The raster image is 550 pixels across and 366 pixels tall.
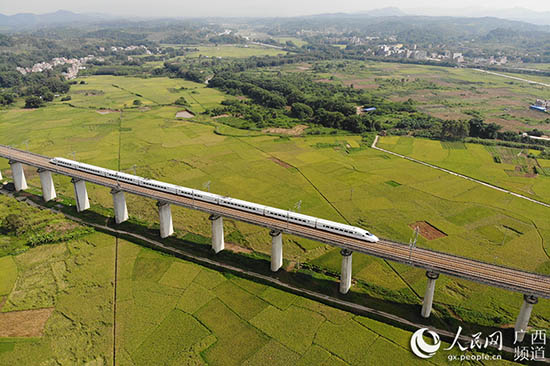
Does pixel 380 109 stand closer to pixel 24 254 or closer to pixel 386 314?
pixel 386 314

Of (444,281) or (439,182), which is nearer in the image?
(444,281)

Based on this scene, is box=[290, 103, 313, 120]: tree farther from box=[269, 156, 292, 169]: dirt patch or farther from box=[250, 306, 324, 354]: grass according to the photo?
box=[250, 306, 324, 354]: grass

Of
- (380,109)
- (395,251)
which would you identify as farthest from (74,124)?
(395,251)

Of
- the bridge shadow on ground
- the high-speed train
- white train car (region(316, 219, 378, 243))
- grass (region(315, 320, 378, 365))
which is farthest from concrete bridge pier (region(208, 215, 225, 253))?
grass (region(315, 320, 378, 365))

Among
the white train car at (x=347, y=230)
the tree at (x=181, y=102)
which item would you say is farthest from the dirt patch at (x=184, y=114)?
the white train car at (x=347, y=230)

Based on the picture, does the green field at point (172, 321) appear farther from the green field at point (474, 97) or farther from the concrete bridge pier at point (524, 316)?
the green field at point (474, 97)

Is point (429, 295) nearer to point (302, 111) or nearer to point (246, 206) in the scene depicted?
point (246, 206)
